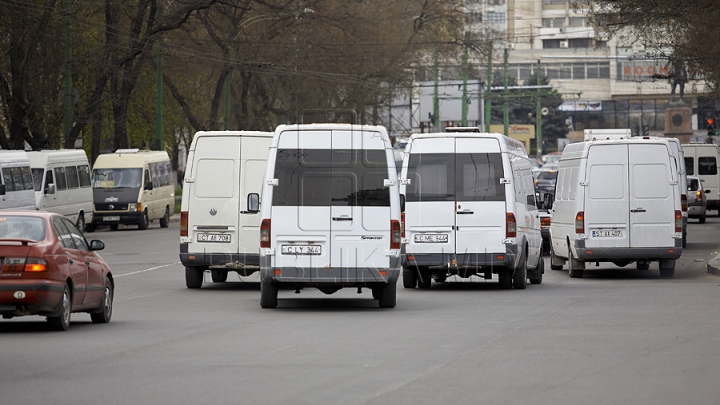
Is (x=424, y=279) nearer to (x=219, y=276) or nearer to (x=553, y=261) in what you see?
(x=219, y=276)

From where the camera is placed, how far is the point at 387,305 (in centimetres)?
1716

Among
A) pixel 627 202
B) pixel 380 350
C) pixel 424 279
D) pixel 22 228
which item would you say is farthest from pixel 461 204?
pixel 380 350

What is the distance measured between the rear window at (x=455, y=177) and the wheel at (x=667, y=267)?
5297 millimetres

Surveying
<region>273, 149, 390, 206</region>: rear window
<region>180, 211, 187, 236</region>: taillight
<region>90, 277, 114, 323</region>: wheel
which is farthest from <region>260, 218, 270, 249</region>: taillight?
<region>180, 211, 187, 236</region>: taillight

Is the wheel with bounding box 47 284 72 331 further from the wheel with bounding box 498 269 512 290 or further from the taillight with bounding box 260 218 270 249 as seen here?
the wheel with bounding box 498 269 512 290

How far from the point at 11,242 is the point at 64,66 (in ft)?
105

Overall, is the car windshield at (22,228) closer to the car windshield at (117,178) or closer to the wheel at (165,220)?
the car windshield at (117,178)

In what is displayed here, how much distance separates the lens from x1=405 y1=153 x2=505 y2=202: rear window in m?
20.0

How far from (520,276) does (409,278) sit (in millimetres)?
1859

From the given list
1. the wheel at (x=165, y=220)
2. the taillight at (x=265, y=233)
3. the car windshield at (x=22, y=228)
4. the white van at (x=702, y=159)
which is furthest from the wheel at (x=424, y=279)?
the white van at (x=702, y=159)

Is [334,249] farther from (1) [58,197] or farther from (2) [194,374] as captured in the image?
(1) [58,197]

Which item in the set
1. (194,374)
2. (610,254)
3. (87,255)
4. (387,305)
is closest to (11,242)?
(87,255)

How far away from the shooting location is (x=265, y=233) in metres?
16.6

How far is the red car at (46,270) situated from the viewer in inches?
539
